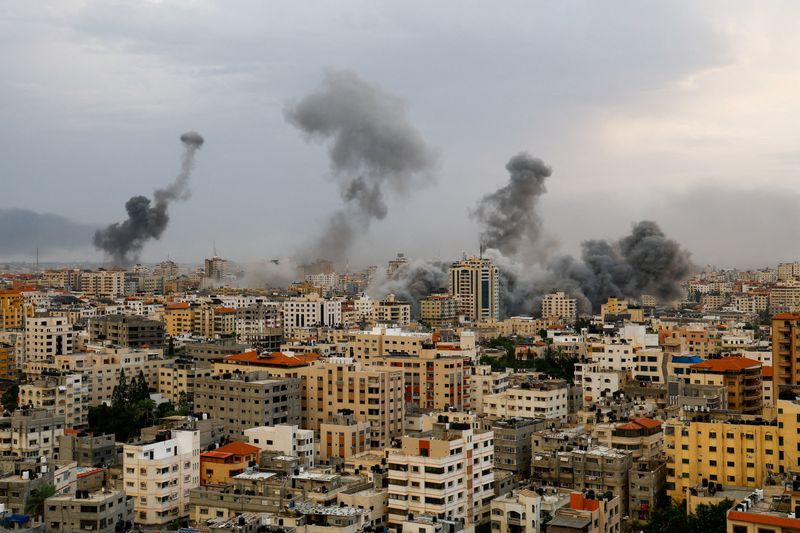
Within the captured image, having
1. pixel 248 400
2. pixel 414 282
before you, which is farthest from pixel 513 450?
pixel 414 282

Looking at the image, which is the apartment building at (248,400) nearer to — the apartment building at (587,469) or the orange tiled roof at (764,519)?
the apartment building at (587,469)

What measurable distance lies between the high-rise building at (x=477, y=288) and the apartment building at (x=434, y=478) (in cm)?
5292

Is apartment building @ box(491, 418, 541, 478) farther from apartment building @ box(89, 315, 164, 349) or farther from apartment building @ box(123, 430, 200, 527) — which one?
apartment building @ box(89, 315, 164, 349)

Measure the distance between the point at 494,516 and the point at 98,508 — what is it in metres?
7.22

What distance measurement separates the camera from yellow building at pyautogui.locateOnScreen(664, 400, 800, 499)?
20.9 m

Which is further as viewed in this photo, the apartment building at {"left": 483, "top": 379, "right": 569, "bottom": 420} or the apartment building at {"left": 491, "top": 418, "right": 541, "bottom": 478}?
the apartment building at {"left": 483, "top": 379, "right": 569, "bottom": 420}

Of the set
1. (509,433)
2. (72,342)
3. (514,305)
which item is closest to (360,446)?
(509,433)

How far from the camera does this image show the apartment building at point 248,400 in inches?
1090

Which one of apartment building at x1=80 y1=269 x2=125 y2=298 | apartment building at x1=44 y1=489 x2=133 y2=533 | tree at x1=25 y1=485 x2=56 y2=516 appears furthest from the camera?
apartment building at x1=80 y1=269 x2=125 y2=298

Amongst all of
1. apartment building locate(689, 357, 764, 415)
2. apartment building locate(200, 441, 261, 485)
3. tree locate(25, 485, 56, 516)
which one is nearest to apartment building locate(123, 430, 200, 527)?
apartment building locate(200, 441, 261, 485)

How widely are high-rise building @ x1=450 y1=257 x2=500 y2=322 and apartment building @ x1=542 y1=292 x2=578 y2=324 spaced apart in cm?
367

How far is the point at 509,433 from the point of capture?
2456cm

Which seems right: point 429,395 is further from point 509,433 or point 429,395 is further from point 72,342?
point 72,342

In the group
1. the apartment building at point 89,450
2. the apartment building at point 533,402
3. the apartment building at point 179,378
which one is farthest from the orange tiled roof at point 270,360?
the apartment building at point 89,450
